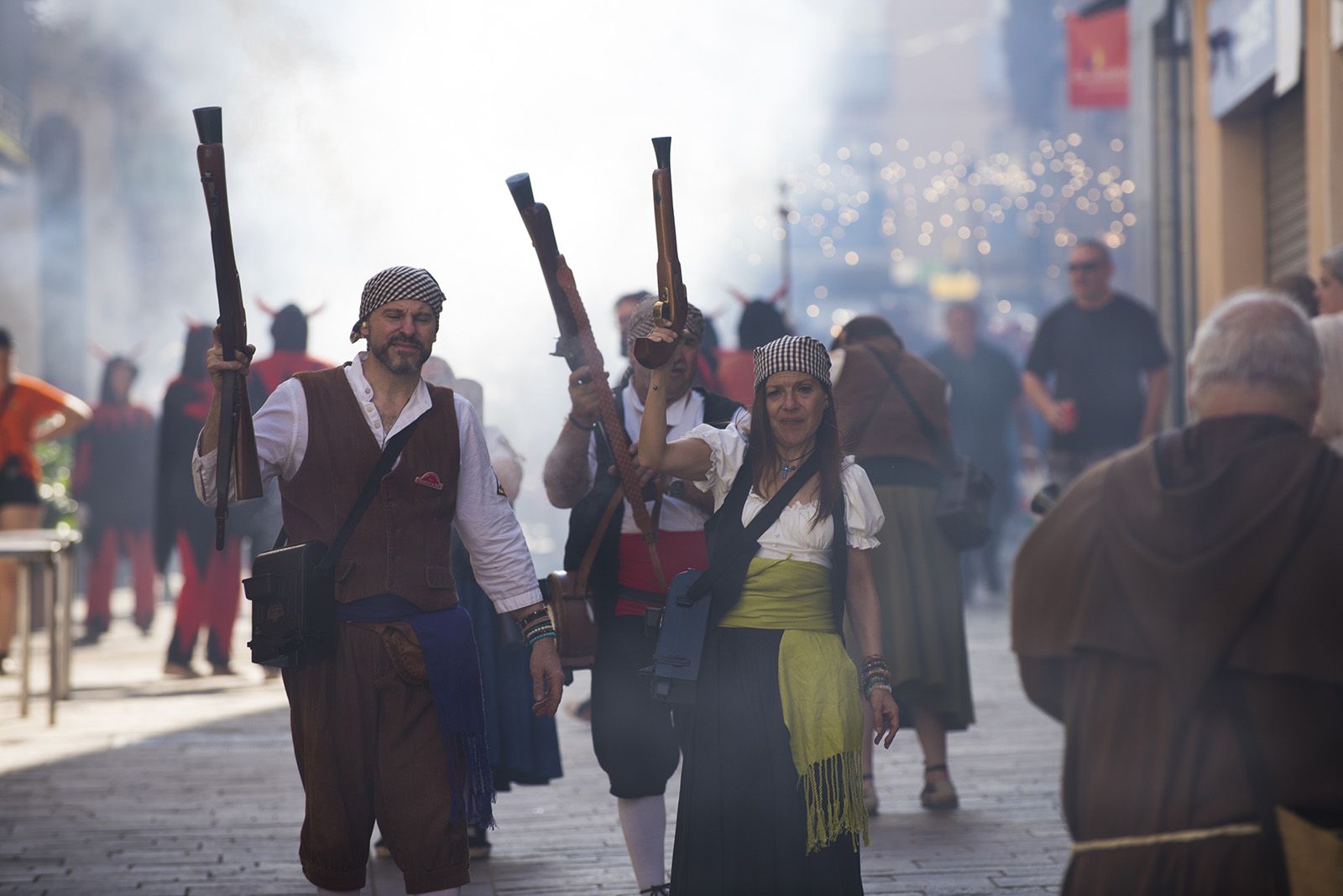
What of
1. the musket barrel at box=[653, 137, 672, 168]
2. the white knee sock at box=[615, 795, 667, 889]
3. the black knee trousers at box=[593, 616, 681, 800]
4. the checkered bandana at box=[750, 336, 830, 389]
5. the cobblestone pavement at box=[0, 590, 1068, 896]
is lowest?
the cobblestone pavement at box=[0, 590, 1068, 896]

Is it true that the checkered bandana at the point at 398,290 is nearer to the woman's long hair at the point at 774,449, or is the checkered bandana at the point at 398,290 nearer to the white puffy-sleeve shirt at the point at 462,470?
the white puffy-sleeve shirt at the point at 462,470

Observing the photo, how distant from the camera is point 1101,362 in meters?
9.27

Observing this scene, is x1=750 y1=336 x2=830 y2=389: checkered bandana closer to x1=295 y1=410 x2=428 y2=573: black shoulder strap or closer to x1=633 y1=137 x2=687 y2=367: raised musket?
x1=633 y1=137 x2=687 y2=367: raised musket

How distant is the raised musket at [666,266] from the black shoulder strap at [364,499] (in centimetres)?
64

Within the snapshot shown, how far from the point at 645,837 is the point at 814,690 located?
0.98 metres

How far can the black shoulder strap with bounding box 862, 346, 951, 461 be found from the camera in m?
6.68

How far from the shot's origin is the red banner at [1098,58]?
16078 millimetres

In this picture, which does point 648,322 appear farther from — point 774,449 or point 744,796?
point 744,796

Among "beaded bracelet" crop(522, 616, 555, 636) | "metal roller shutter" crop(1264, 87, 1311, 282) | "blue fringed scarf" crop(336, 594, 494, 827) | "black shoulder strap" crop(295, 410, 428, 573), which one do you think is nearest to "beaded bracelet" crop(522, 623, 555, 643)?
"beaded bracelet" crop(522, 616, 555, 636)

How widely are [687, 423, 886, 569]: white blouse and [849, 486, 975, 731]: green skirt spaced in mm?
2106

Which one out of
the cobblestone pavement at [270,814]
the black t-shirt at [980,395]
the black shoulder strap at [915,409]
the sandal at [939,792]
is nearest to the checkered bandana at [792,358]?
the cobblestone pavement at [270,814]

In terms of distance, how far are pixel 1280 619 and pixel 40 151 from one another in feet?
88.0

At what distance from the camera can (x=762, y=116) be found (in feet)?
206

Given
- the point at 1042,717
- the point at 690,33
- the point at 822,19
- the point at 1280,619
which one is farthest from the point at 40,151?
the point at 822,19
